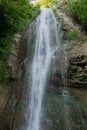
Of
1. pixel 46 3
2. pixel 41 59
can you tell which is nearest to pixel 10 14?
pixel 41 59

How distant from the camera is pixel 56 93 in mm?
9359

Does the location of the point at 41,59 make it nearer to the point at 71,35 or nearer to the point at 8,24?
the point at 71,35

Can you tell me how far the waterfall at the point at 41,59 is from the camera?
29.8 feet

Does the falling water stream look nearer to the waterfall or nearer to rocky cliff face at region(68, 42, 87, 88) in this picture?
the waterfall

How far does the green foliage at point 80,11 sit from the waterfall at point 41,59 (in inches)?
39.6

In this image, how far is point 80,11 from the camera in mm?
11992

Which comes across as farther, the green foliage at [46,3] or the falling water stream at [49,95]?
the green foliage at [46,3]

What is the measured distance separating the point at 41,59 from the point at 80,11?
3.19 metres

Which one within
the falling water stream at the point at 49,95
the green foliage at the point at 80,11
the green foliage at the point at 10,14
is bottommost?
the falling water stream at the point at 49,95

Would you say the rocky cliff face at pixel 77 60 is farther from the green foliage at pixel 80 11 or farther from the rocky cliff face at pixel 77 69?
the green foliage at pixel 80 11

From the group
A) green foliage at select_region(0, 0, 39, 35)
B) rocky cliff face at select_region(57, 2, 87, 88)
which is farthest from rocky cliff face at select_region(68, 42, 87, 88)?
green foliage at select_region(0, 0, 39, 35)

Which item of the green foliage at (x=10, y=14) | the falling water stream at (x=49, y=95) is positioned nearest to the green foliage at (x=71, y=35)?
the falling water stream at (x=49, y=95)

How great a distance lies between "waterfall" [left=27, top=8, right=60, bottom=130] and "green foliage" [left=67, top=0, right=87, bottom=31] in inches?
39.6

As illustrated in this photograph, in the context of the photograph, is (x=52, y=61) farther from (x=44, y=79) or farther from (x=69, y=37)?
(x=69, y=37)
